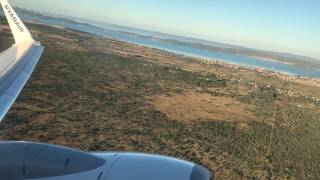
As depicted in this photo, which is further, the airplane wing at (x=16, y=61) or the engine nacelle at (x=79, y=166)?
the airplane wing at (x=16, y=61)

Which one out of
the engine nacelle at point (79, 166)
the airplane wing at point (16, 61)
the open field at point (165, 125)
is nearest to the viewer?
the engine nacelle at point (79, 166)

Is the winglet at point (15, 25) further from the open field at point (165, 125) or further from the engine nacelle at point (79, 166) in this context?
the engine nacelle at point (79, 166)

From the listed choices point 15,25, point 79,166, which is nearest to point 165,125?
point 15,25

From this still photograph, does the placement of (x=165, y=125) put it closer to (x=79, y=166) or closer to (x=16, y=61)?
(x=16, y=61)

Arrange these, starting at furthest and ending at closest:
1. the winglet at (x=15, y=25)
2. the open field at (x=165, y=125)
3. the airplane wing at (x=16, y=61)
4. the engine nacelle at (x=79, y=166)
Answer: the open field at (x=165, y=125) → the winglet at (x=15, y=25) → the airplane wing at (x=16, y=61) → the engine nacelle at (x=79, y=166)

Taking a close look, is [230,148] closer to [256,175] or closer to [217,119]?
[256,175]

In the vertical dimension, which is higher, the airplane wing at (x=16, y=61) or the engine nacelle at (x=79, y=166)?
the airplane wing at (x=16, y=61)

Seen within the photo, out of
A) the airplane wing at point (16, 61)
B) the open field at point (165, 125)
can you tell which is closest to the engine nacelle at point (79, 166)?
the airplane wing at point (16, 61)

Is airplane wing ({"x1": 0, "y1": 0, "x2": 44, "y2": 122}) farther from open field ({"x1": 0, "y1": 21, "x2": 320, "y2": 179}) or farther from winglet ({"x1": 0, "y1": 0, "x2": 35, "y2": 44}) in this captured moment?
open field ({"x1": 0, "y1": 21, "x2": 320, "y2": 179})

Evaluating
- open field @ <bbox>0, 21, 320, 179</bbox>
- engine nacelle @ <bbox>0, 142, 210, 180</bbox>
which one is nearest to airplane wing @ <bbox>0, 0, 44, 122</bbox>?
engine nacelle @ <bbox>0, 142, 210, 180</bbox>
